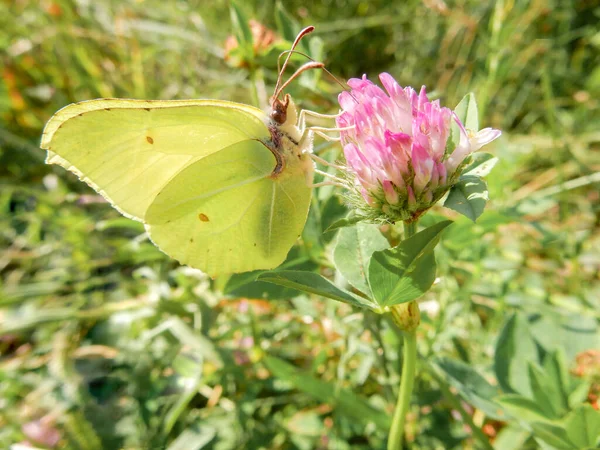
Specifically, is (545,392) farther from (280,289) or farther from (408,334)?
(280,289)

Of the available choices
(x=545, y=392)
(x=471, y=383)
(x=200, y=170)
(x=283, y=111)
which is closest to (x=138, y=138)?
(x=200, y=170)

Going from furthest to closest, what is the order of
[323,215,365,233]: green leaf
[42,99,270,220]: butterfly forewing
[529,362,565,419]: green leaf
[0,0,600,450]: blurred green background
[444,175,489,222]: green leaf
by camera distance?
[0,0,600,450]: blurred green background, [42,99,270,220]: butterfly forewing, [529,362,565,419]: green leaf, [323,215,365,233]: green leaf, [444,175,489,222]: green leaf

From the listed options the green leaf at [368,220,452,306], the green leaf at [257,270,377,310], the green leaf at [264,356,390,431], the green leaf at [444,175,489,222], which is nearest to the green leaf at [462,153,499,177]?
the green leaf at [444,175,489,222]

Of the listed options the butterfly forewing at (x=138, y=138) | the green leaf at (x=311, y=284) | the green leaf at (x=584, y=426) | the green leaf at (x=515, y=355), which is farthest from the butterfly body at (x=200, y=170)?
the green leaf at (x=584, y=426)

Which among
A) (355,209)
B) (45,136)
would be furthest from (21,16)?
(355,209)

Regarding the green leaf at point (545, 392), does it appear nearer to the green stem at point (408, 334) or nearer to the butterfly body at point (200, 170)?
the green stem at point (408, 334)

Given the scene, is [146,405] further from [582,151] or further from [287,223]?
[582,151]

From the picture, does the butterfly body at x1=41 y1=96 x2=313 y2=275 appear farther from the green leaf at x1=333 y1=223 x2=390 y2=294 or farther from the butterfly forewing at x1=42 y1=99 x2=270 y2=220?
the green leaf at x1=333 y1=223 x2=390 y2=294

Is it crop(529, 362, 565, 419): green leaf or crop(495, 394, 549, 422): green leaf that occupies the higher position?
crop(495, 394, 549, 422): green leaf
